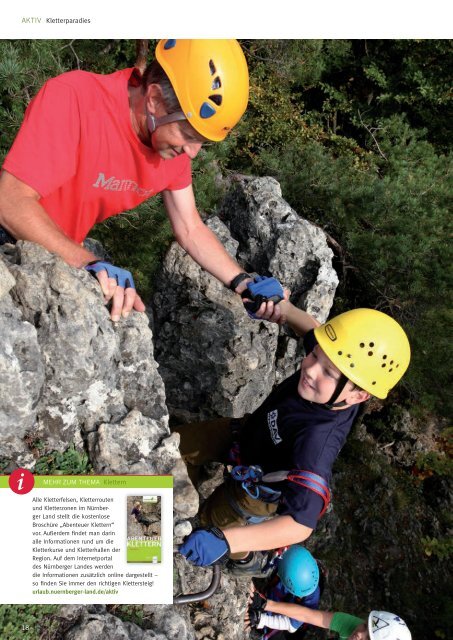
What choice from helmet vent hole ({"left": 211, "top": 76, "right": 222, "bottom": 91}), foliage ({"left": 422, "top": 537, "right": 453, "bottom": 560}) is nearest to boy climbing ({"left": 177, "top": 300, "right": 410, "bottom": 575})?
helmet vent hole ({"left": 211, "top": 76, "right": 222, "bottom": 91})

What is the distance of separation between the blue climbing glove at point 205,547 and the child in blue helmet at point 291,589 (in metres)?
1.80

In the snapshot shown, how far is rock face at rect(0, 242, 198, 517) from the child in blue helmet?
7.10 feet

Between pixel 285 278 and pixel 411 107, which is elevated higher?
pixel 411 107

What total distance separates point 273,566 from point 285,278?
2.70 metres

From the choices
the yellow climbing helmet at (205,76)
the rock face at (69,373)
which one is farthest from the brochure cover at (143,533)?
the yellow climbing helmet at (205,76)

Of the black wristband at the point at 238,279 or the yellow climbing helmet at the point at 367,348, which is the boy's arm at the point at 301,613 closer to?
the yellow climbing helmet at the point at 367,348

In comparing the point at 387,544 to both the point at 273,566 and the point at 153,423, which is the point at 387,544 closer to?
the point at 273,566

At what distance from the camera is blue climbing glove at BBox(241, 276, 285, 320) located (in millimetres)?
3980

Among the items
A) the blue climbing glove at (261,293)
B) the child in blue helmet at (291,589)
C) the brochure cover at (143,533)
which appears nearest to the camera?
the brochure cover at (143,533)

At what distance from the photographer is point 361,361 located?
3311 millimetres

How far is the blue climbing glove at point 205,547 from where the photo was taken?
Result: 2.97 meters

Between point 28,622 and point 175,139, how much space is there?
2632 millimetres

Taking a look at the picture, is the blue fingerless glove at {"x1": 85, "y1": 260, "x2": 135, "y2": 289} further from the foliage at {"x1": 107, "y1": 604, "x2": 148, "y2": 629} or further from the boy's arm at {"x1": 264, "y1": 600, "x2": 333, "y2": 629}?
the boy's arm at {"x1": 264, "y1": 600, "x2": 333, "y2": 629}

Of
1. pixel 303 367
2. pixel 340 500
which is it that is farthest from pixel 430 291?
pixel 303 367
